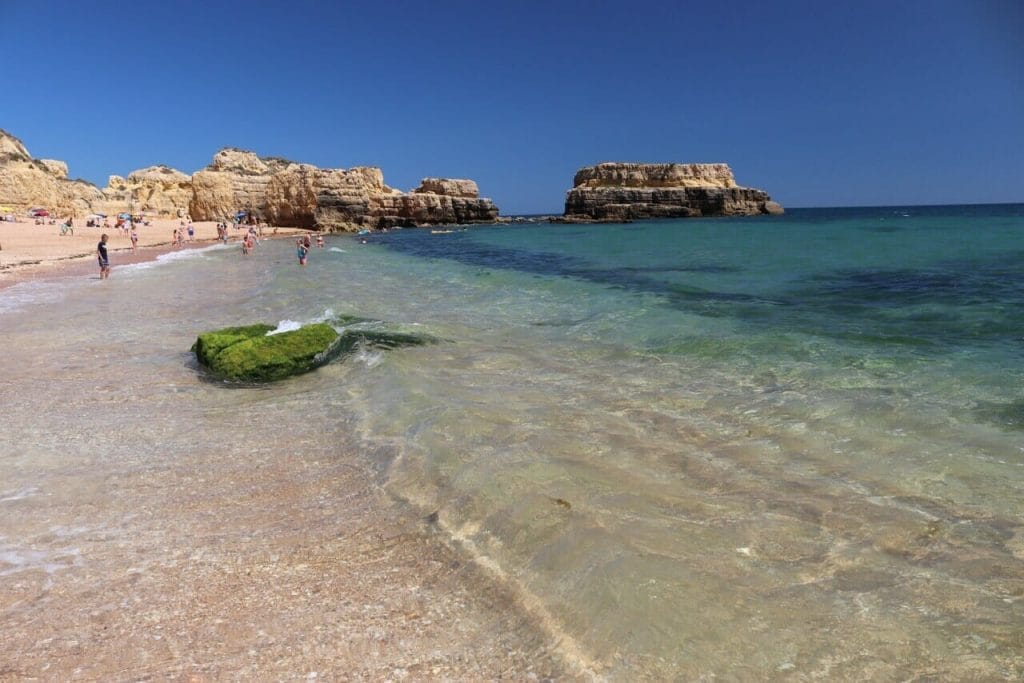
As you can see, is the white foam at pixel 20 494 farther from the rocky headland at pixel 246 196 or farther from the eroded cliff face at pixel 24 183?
the eroded cliff face at pixel 24 183

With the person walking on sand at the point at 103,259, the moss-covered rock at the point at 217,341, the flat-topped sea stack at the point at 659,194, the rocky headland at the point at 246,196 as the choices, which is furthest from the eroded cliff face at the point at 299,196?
the moss-covered rock at the point at 217,341

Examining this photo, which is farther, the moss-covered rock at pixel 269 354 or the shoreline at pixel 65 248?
the shoreline at pixel 65 248

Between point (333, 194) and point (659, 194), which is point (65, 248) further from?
point (659, 194)

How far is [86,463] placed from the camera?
4.71 meters

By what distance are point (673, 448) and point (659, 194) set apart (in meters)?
95.4

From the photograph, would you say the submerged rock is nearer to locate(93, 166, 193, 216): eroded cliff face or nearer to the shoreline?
the shoreline

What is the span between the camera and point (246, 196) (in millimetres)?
61094

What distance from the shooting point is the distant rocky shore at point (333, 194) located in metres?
58.6

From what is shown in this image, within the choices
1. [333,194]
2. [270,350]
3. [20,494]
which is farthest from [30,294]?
[333,194]

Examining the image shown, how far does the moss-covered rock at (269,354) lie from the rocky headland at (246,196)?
5503cm

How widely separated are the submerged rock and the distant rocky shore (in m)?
54.8

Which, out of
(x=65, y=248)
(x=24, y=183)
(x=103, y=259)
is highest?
(x=24, y=183)

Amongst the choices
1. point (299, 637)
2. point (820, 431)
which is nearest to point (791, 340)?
point (820, 431)

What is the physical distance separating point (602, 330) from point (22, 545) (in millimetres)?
8316
